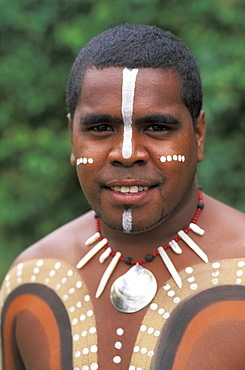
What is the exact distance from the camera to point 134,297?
221cm

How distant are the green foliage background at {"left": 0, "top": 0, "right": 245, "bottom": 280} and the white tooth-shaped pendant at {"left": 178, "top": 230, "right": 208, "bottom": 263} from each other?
7.25 feet

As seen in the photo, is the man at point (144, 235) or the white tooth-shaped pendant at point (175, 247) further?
the white tooth-shaped pendant at point (175, 247)

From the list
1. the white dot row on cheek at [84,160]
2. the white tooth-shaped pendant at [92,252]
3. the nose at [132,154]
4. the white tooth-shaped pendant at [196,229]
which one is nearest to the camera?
the nose at [132,154]

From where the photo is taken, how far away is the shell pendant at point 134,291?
2209 mm

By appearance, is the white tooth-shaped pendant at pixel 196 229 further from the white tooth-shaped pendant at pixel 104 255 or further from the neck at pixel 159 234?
the white tooth-shaped pendant at pixel 104 255

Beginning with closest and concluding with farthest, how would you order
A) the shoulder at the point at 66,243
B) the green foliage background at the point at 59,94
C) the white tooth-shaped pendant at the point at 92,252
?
the white tooth-shaped pendant at the point at 92,252
the shoulder at the point at 66,243
the green foliage background at the point at 59,94

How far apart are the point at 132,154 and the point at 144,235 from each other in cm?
38

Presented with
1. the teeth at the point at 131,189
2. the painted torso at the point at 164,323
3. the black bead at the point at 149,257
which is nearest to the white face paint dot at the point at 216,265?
the painted torso at the point at 164,323

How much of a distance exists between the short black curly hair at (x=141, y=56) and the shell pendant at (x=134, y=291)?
60 centimetres

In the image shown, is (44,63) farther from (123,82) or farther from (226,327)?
(226,327)

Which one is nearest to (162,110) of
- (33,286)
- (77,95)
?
(77,95)

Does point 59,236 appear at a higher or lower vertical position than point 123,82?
lower

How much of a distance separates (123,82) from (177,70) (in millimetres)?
213

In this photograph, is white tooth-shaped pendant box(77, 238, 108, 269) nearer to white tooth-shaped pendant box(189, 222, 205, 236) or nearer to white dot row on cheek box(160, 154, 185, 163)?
white tooth-shaped pendant box(189, 222, 205, 236)
